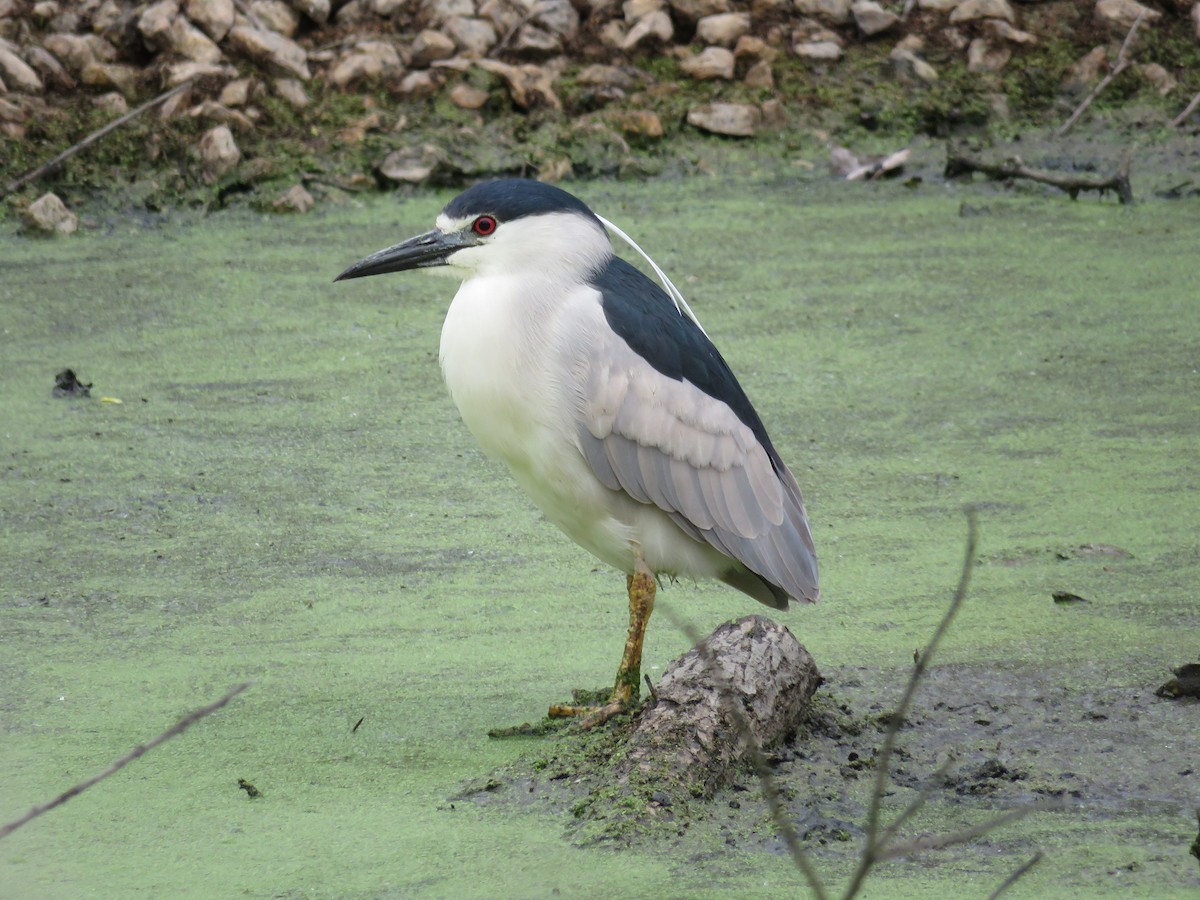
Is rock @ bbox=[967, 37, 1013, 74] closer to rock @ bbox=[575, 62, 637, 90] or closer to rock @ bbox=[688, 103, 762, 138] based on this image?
rock @ bbox=[688, 103, 762, 138]

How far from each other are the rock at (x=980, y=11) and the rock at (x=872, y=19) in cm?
26

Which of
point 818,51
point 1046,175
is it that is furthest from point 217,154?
point 1046,175

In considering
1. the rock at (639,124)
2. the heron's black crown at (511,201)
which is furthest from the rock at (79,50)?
the heron's black crown at (511,201)

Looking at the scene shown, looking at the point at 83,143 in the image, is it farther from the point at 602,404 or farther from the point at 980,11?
the point at 980,11

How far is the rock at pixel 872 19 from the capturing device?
21.6ft

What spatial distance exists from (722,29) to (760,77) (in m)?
0.29

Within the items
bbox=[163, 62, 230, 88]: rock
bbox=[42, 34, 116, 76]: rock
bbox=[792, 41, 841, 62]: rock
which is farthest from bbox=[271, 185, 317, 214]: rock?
bbox=[792, 41, 841, 62]: rock

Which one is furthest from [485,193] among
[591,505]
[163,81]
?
[163,81]

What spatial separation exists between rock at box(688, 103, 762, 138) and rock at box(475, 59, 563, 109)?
1.73 feet

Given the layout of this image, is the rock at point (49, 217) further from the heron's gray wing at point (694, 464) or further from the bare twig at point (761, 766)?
the bare twig at point (761, 766)

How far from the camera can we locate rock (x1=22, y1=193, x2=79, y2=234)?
5.46m

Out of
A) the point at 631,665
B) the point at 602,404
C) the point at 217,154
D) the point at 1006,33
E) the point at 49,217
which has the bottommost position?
the point at 49,217

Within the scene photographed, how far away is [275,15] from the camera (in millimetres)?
6258

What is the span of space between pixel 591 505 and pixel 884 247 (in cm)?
288
